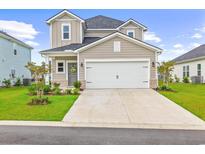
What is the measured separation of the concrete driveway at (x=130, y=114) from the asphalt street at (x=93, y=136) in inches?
27.6

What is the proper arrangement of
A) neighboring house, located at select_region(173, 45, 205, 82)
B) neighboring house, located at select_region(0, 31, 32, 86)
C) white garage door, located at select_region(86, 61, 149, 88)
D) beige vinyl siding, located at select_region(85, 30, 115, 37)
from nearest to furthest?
white garage door, located at select_region(86, 61, 149, 88), neighboring house, located at select_region(0, 31, 32, 86), beige vinyl siding, located at select_region(85, 30, 115, 37), neighboring house, located at select_region(173, 45, 205, 82)

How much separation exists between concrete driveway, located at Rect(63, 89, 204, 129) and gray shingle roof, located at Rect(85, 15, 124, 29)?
14.3 meters

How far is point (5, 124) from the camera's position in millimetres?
7574

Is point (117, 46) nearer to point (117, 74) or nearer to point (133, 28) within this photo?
point (117, 74)

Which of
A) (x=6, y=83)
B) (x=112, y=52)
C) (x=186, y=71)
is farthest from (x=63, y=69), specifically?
(x=186, y=71)

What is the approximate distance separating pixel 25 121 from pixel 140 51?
11894mm

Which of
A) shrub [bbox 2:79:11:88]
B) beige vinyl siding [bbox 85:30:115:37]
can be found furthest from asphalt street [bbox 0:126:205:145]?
beige vinyl siding [bbox 85:30:115:37]

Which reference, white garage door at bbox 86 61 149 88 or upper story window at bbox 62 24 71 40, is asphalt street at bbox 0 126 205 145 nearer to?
white garage door at bbox 86 61 149 88

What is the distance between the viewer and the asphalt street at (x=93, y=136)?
228 inches

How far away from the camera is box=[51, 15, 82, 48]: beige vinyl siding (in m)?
21.2

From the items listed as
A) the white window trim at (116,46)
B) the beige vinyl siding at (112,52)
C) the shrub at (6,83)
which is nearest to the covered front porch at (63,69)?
the beige vinyl siding at (112,52)

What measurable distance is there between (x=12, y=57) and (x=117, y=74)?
1441 cm

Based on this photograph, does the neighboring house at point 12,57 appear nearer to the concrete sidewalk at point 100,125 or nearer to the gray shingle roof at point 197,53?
the concrete sidewalk at point 100,125

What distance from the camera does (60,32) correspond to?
21250 millimetres
